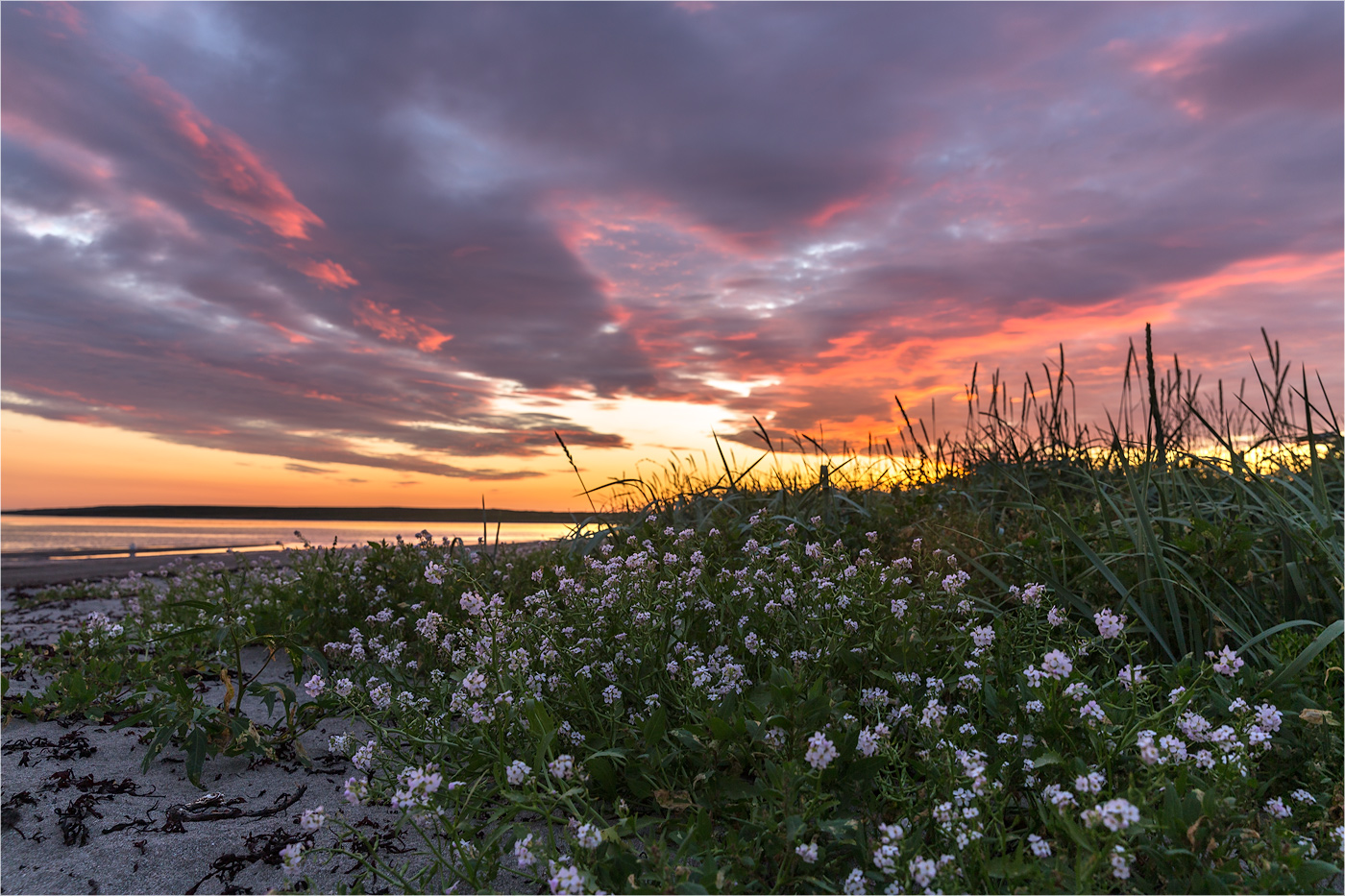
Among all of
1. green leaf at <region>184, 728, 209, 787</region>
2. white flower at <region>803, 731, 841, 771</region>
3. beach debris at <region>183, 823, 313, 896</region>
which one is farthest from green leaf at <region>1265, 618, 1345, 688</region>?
green leaf at <region>184, 728, 209, 787</region>

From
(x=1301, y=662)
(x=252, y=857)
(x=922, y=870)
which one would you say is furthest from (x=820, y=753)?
(x=1301, y=662)

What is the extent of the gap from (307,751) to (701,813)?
8.63ft

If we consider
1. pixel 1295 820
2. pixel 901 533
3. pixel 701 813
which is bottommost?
pixel 1295 820

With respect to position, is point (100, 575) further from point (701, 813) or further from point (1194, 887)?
point (1194, 887)

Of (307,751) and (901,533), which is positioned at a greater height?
(901,533)

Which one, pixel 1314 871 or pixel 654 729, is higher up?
pixel 654 729

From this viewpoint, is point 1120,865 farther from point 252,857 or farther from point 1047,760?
point 252,857

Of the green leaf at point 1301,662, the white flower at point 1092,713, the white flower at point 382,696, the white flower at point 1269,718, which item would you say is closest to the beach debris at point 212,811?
the white flower at point 382,696

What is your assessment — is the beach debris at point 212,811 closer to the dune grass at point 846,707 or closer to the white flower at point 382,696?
the dune grass at point 846,707

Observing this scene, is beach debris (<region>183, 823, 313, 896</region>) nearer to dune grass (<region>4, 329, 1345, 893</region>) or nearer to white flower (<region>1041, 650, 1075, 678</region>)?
dune grass (<region>4, 329, 1345, 893</region>)

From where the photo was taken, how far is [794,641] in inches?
138

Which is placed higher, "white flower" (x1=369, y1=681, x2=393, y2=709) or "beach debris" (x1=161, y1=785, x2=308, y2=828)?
"white flower" (x1=369, y1=681, x2=393, y2=709)

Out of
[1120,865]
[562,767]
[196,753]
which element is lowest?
[196,753]

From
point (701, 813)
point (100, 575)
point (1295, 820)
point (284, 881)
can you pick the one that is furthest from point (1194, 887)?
point (100, 575)
